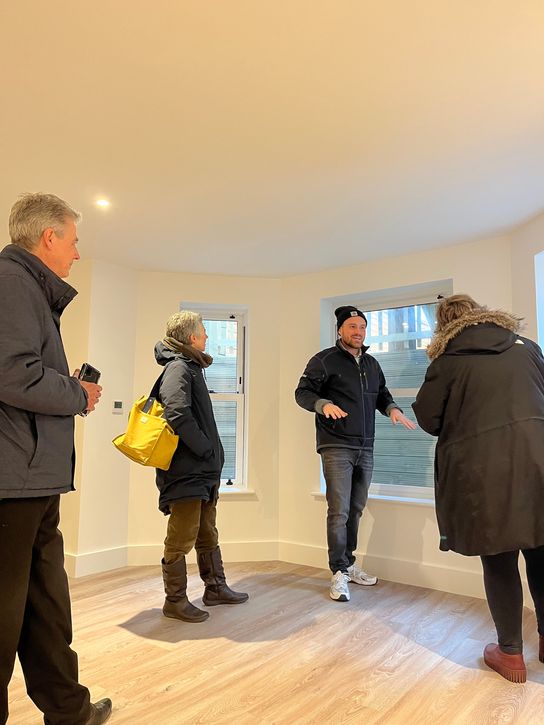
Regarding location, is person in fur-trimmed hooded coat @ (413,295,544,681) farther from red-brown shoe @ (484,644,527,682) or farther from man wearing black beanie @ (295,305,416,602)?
man wearing black beanie @ (295,305,416,602)

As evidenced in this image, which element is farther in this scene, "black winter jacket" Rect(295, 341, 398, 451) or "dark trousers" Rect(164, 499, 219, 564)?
"black winter jacket" Rect(295, 341, 398, 451)

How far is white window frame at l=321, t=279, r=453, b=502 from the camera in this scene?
366 centimetres

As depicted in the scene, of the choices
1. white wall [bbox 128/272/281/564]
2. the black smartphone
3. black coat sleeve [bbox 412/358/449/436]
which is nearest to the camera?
the black smartphone

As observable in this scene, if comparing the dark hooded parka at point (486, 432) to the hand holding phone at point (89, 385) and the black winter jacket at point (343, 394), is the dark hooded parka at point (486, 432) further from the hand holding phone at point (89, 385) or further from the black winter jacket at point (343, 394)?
the hand holding phone at point (89, 385)

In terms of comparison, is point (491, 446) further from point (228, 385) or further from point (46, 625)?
point (228, 385)

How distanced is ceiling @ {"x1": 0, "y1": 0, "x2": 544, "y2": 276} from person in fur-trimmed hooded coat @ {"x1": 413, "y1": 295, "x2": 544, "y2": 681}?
760 millimetres

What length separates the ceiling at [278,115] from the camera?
161 centimetres

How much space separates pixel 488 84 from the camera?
1.90m

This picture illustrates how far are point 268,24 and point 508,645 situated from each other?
2.32m

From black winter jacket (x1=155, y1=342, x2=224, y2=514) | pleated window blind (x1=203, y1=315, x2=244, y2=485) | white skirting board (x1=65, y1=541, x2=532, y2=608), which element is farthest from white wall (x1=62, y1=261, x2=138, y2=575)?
black winter jacket (x1=155, y1=342, x2=224, y2=514)

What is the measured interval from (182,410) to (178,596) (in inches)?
37.2

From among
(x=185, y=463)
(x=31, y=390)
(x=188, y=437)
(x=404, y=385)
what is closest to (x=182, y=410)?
(x=188, y=437)

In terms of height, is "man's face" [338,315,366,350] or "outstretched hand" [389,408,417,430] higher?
"man's face" [338,315,366,350]

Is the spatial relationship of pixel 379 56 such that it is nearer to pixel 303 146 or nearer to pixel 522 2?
pixel 522 2
